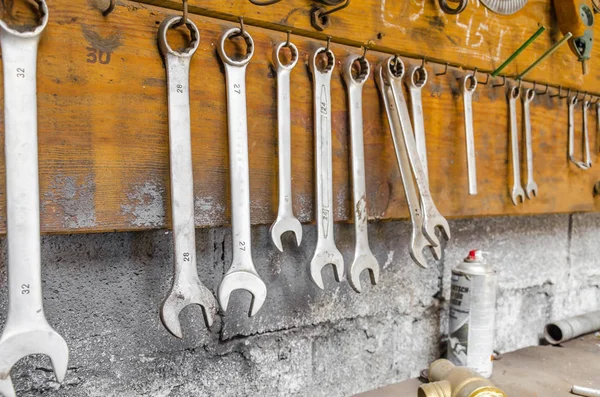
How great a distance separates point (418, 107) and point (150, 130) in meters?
0.55

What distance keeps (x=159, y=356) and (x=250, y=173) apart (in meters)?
0.36

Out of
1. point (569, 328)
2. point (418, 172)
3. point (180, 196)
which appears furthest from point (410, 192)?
point (569, 328)

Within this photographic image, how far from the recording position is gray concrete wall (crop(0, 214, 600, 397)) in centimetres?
82

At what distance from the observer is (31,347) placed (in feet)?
2.08

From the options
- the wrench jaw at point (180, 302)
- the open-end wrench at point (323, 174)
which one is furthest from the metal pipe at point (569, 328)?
the wrench jaw at point (180, 302)

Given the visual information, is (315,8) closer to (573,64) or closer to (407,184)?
(407,184)

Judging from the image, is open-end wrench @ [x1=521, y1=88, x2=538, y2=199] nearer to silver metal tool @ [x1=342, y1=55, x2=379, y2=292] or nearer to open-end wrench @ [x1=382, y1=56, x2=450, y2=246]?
open-end wrench @ [x1=382, y1=56, x2=450, y2=246]

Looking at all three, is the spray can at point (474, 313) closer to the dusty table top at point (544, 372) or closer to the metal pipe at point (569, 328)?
the dusty table top at point (544, 372)

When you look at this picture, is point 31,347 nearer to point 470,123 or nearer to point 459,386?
point 459,386

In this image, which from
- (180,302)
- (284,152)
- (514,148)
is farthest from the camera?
(514,148)

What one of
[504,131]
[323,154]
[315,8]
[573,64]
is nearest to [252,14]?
[315,8]

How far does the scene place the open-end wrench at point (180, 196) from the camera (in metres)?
0.74

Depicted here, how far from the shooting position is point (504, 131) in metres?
1.25

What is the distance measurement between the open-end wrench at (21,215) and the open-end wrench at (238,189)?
258 millimetres
